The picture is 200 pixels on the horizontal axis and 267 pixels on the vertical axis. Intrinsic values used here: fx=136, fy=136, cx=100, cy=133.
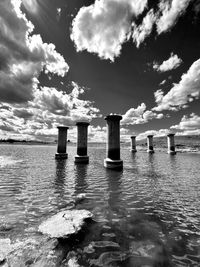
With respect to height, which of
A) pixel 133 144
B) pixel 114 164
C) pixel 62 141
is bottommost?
pixel 114 164

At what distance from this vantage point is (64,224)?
10.9ft

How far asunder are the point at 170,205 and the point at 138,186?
7.43 feet

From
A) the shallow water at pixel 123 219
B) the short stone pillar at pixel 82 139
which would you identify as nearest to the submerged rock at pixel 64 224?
the shallow water at pixel 123 219

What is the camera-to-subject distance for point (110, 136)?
11945 mm

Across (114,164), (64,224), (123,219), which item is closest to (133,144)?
(114,164)

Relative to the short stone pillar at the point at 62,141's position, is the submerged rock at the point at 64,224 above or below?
below

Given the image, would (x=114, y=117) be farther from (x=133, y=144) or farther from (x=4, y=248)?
(x=133, y=144)

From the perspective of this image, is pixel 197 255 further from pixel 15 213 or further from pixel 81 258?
pixel 15 213

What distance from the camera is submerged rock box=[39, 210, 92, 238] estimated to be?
3023 mm

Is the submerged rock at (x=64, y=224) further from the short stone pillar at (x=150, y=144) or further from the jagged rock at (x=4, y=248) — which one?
the short stone pillar at (x=150, y=144)

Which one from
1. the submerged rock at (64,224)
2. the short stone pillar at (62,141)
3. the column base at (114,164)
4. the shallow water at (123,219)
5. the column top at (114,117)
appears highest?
the column top at (114,117)

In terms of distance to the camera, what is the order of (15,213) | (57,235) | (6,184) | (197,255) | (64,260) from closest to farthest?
(64,260) → (197,255) → (57,235) → (15,213) → (6,184)

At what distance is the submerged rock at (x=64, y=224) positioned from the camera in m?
3.02

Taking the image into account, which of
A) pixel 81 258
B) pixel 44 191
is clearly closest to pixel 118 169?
pixel 44 191
